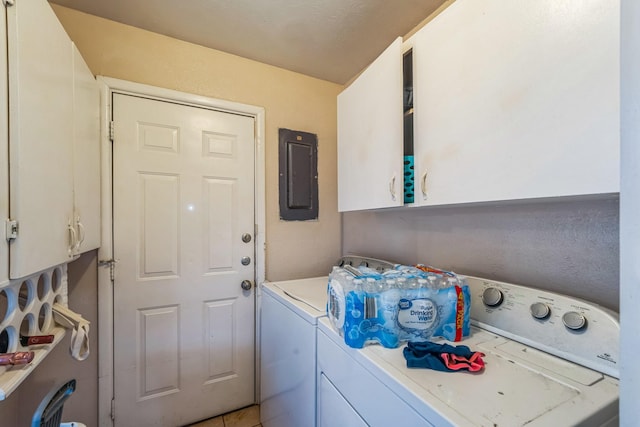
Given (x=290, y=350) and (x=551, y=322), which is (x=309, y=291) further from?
(x=551, y=322)

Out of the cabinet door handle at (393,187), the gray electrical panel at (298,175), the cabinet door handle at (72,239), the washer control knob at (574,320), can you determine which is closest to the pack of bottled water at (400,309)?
the washer control knob at (574,320)

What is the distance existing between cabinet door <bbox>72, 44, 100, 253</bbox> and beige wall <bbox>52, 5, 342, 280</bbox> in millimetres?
291

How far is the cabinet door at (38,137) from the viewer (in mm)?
734

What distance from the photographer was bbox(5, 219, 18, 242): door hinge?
28.0 inches

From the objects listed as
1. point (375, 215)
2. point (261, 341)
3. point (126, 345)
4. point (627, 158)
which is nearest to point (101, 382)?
point (126, 345)

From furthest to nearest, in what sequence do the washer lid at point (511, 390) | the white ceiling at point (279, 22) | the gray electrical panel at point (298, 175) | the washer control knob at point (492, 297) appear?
the gray electrical panel at point (298, 175) → the white ceiling at point (279, 22) → the washer control knob at point (492, 297) → the washer lid at point (511, 390)

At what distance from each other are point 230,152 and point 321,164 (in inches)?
27.8

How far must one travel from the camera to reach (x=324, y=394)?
1.04m

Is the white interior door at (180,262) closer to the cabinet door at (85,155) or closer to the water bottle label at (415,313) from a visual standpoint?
the cabinet door at (85,155)

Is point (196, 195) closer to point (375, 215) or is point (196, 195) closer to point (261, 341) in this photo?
point (261, 341)

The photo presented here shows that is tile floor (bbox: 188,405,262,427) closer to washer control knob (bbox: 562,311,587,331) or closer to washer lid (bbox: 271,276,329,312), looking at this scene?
washer lid (bbox: 271,276,329,312)

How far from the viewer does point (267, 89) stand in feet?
6.58

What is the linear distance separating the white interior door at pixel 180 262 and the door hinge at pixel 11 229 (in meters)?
0.91

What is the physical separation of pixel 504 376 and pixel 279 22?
189 cm
